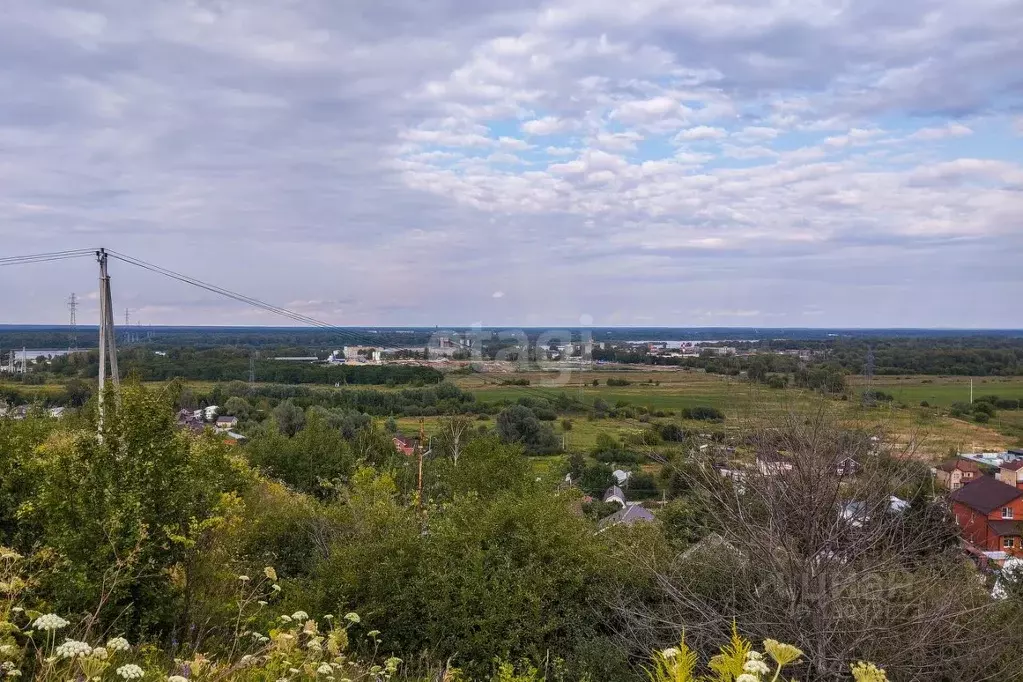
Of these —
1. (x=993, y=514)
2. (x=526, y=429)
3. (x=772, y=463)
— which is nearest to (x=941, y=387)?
(x=993, y=514)

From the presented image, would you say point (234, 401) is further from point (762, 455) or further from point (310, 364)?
point (762, 455)

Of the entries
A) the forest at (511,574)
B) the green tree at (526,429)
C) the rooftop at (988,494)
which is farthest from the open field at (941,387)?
the green tree at (526,429)

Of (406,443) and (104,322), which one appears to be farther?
(406,443)

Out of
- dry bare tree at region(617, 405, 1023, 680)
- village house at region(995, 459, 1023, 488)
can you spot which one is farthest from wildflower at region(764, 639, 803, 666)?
village house at region(995, 459, 1023, 488)

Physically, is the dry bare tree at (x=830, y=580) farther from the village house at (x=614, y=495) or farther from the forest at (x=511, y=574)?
the village house at (x=614, y=495)

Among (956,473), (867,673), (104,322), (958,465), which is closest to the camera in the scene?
(867,673)

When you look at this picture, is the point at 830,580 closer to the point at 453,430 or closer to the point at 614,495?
the point at 614,495
